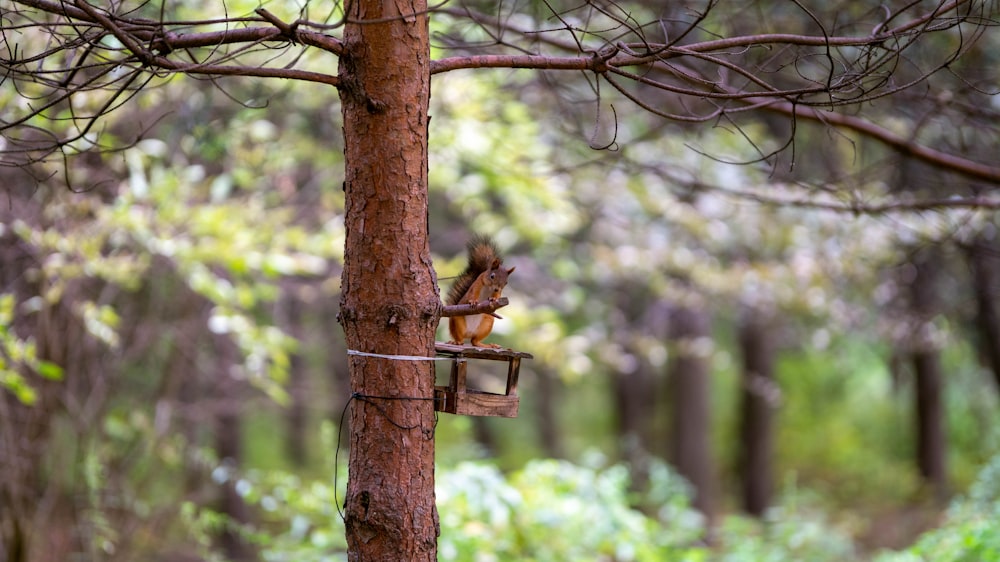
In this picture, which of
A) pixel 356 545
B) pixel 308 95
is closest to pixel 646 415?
pixel 308 95

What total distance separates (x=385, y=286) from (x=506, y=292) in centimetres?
515

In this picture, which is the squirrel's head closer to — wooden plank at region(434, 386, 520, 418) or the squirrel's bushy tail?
the squirrel's bushy tail

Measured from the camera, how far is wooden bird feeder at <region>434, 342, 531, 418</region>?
242cm

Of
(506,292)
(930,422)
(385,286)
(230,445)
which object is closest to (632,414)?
(930,422)

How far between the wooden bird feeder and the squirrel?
0.05 metres

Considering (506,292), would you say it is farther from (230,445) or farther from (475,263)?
(475,263)

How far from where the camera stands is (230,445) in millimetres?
9414

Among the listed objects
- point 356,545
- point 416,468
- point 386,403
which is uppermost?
point 386,403

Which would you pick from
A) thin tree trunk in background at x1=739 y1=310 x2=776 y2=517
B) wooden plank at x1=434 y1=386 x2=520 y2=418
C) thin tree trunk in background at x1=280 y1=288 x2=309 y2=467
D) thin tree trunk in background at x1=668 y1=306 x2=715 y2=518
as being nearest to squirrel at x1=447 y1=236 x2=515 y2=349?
wooden plank at x1=434 y1=386 x2=520 y2=418

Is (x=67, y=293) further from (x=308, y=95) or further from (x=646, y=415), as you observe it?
(x=646, y=415)

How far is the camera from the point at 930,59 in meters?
5.30

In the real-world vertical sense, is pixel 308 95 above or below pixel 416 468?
above

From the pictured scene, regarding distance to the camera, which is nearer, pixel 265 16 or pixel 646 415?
pixel 265 16

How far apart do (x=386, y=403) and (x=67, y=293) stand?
11.7ft
